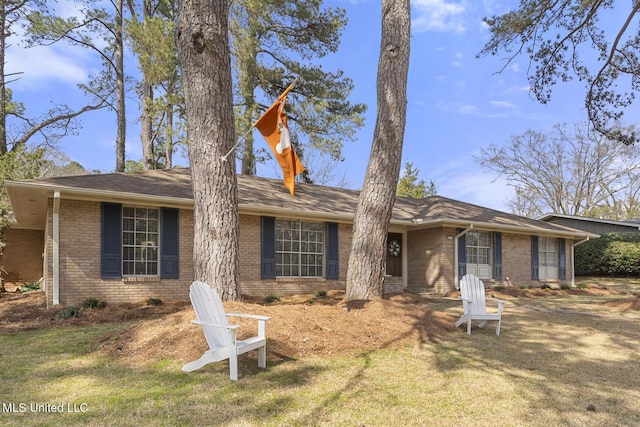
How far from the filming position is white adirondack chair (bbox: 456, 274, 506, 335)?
6953 millimetres

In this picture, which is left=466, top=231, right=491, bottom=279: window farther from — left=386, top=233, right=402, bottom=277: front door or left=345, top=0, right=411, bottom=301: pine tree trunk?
left=345, top=0, right=411, bottom=301: pine tree trunk

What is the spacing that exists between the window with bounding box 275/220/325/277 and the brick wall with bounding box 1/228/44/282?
9.42 m

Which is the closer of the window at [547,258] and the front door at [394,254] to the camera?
the front door at [394,254]

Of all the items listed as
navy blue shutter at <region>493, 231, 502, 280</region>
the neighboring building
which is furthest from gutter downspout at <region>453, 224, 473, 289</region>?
the neighboring building

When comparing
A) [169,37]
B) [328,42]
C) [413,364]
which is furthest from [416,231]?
[169,37]

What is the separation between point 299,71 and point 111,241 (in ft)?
37.3

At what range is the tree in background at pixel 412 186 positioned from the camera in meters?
31.9

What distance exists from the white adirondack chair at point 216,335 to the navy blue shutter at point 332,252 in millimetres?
8505

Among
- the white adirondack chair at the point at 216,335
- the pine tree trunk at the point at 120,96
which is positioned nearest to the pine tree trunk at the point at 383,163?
the white adirondack chair at the point at 216,335

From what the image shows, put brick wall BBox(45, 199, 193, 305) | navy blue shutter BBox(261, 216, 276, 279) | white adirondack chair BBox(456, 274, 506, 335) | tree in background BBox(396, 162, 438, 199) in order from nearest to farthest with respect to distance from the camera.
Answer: white adirondack chair BBox(456, 274, 506, 335) < brick wall BBox(45, 199, 193, 305) < navy blue shutter BBox(261, 216, 276, 279) < tree in background BBox(396, 162, 438, 199)

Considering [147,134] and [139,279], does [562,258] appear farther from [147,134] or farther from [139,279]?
[147,134]

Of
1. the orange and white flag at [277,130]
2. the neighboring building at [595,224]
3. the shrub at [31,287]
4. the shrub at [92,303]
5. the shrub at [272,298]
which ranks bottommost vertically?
the shrub at [31,287]

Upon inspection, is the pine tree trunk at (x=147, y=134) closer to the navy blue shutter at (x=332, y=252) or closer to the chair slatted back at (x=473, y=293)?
the navy blue shutter at (x=332, y=252)

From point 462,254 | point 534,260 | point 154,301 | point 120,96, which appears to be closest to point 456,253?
point 462,254
